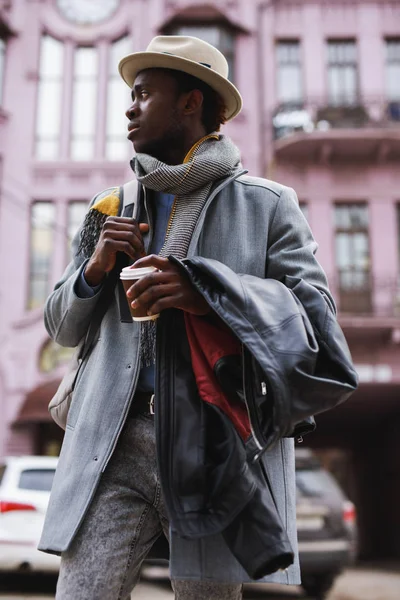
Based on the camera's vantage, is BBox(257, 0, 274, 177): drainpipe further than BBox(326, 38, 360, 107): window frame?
No

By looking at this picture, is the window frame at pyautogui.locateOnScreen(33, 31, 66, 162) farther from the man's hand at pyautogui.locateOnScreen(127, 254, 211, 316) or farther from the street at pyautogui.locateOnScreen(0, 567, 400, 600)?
the man's hand at pyautogui.locateOnScreen(127, 254, 211, 316)

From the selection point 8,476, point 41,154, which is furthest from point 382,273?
point 8,476

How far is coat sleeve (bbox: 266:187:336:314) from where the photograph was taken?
2.00m

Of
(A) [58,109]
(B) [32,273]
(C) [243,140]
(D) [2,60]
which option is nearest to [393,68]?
(C) [243,140]

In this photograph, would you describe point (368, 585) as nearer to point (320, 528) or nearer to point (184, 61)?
point (320, 528)

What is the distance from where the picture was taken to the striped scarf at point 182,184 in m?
2.02

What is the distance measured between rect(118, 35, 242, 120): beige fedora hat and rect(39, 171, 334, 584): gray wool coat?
31 cm

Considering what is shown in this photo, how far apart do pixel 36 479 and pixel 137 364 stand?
7.44 metres

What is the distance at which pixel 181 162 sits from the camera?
7.37 feet

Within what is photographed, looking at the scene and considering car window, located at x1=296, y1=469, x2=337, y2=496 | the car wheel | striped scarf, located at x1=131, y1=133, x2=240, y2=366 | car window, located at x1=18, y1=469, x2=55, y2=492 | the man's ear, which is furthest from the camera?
the car wheel

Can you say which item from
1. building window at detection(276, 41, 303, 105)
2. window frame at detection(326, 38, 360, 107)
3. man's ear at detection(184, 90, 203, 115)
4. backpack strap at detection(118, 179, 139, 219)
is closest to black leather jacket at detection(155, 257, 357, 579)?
backpack strap at detection(118, 179, 139, 219)

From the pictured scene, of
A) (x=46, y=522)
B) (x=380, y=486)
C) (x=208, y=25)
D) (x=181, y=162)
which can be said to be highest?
(x=208, y=25)

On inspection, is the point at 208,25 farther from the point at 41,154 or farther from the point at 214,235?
the point at 214,235

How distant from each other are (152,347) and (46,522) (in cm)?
53
